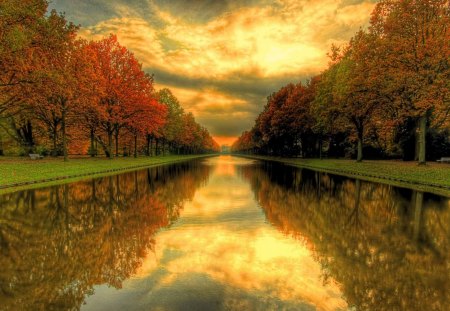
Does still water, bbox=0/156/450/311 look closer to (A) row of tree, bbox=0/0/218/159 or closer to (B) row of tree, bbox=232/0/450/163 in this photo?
(A) row of tree, bbox=0/0/218/159

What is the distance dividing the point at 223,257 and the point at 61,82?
26420 mm

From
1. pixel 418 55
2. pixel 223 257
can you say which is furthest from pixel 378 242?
pixel 418 55

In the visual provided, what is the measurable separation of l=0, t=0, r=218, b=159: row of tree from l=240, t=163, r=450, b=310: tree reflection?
74.7 feet

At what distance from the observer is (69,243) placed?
26.4ft

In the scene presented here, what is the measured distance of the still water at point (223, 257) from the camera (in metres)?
5.18

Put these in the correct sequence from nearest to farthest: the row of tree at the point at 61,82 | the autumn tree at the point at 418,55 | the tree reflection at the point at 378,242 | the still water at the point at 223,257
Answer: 1. the still water at the point at 223,257
2. the tree reflection at the point at 378,242
3. the row of tree at the point at 61,82
4. the autumn tree at the point at 418,55

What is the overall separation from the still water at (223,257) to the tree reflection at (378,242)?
33mm

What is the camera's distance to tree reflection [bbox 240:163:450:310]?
5.39 metres

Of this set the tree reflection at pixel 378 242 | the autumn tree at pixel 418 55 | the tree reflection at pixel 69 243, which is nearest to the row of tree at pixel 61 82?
the tree reflection at pixel 69 243

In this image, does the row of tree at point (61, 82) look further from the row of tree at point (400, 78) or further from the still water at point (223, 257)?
the row of tree at point (400, 78)

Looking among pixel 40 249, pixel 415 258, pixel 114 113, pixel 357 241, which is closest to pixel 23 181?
pixel 40 249

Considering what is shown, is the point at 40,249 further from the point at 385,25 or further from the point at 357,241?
the point at 385,25

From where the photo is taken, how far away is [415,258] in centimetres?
709

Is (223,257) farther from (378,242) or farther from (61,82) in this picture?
(61,82)
